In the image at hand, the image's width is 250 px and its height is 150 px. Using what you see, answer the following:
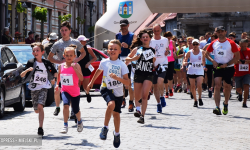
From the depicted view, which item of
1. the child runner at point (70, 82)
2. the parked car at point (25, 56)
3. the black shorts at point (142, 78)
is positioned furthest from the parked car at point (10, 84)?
the child runner at point (70, 82)

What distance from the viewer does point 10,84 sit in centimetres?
1133

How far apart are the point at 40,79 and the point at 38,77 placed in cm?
5

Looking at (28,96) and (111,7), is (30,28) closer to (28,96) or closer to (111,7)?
(111,7)

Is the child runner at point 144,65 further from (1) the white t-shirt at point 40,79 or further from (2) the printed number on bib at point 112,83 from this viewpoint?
(2) the printed number on bib at point 112,83

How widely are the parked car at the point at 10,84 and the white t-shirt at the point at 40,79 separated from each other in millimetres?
2246

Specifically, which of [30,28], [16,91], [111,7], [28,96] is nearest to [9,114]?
[16,91]

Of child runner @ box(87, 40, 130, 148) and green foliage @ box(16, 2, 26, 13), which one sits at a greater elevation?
green foliage @ box(16, 2, 26, 13)

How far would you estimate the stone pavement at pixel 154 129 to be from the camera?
7398mm

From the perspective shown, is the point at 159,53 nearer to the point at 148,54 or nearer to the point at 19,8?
the point at 148,54

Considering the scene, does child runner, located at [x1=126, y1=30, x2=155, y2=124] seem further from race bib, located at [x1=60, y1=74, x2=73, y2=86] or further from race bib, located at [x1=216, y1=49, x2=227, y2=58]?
race bib, located at [x1=60, y1=74, x2=73, y2=86]

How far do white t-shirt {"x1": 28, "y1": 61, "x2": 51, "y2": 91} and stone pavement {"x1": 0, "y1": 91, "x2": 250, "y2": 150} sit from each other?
736 mm

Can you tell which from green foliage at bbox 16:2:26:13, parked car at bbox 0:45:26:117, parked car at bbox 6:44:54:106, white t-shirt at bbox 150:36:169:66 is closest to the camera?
parked car at bbox 0:45:26:117

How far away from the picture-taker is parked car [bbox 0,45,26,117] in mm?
10828

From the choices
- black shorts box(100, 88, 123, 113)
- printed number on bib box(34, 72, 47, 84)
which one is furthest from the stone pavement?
printed number on bib box(34, 72, 47, 84)
